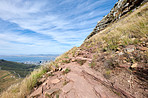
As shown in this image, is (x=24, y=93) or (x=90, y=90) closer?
(x=90, y=90)

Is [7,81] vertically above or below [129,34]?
below

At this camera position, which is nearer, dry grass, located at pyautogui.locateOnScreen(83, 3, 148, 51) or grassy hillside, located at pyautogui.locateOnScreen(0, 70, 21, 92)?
dry grass, located at pyautogui.locateOnScreen(83, 3, 148, 51)

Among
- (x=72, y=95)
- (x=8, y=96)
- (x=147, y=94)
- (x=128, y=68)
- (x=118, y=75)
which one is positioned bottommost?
(x=8, y=96)

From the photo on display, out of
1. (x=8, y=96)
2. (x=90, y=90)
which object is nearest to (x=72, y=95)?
(x=90, y=90)

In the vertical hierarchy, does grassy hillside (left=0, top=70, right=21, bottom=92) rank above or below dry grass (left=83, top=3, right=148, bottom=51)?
below

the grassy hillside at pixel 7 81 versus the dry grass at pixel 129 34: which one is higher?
the dry grass at pixel 129 34

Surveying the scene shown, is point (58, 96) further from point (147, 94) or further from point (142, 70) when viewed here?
point (142, 70)

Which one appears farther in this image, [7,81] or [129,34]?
[7,81]

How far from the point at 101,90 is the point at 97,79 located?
513 millimetres

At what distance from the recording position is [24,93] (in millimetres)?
2271

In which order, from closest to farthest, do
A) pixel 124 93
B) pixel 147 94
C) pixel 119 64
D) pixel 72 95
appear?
pixel 147 94 < pixel 124 93 < pixel 72 95 < pixel 119 64

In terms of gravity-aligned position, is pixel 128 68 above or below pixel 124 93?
above

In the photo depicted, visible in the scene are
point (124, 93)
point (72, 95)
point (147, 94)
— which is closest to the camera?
point (147, 94)

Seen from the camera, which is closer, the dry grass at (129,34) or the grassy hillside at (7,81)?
the dry grass at (129,34)
